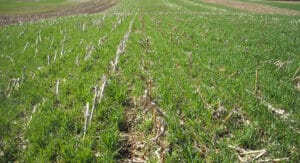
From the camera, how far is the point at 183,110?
508 centimetres

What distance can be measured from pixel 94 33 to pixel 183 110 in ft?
33.4

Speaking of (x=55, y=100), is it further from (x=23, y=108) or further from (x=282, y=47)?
(x=282, y=47)

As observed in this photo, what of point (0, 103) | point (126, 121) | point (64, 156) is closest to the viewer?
point (64, 156)

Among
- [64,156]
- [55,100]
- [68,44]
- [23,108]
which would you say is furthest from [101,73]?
[68,44]

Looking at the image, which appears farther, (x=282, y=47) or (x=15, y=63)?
(x=282, y=47)

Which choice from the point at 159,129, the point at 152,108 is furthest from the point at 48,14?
the point at 159,129

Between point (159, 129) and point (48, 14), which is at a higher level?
point (48, 14)

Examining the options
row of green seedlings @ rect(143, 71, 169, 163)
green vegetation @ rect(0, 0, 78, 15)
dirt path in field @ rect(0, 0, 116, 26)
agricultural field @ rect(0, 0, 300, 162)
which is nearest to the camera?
row of green seedlings @ rect(143, 71, 169, 163)

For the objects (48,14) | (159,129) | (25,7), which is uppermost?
(25,7)

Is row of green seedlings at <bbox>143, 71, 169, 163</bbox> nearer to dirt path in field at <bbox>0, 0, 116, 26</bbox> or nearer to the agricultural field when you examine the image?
the agricultural field

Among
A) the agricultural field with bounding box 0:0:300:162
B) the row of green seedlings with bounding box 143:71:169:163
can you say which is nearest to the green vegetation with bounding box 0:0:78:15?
the agricultural field with bounding box 0:0:300:162

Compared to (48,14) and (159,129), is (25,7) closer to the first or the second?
(48,14)

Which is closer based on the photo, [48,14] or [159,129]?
[159,129]

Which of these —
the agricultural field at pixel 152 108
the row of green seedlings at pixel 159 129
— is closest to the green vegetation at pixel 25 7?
the agricultural field at pixel 152 108
